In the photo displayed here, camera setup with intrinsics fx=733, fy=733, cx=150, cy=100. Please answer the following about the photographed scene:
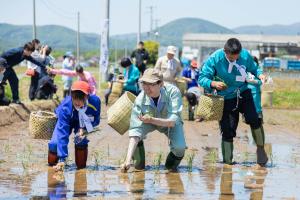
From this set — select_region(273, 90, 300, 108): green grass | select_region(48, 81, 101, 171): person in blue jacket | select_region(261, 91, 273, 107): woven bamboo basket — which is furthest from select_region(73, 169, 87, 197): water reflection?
select_region(273, 90, 300, 108): green grass

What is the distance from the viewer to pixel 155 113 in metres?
8.80

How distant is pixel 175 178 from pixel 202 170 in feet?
2.81

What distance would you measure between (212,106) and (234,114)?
44cm

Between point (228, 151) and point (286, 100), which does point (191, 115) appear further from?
point (286, 100)

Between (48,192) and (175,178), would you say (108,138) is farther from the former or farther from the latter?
(48,192)

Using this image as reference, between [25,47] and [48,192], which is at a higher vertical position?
[25,47]

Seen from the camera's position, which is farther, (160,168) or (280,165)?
(280,165)

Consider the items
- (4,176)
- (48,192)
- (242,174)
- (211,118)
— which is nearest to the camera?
(48,192)

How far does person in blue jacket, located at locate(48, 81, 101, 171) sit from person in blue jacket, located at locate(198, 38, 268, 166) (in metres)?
1.62

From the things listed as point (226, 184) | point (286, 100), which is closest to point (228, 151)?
point (226, 184)

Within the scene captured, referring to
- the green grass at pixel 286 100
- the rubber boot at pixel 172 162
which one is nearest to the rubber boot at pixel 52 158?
the rubber boot at pixel 172 162

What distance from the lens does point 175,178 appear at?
8500 mm

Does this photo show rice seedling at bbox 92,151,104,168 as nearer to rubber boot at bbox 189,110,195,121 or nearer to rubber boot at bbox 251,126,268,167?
rubber boot at bbox 251,126,268,167

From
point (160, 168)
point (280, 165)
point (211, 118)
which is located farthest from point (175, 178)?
point (280, 165)
